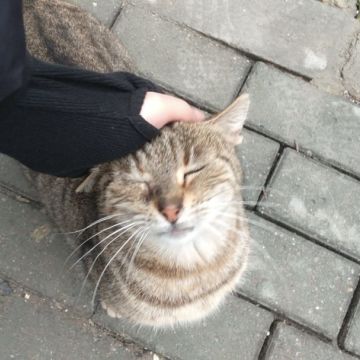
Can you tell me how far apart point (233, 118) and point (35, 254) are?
1.12 metres

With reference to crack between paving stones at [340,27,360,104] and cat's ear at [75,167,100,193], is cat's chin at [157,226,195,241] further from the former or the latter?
crack between paving stones at [340,27,360,104]

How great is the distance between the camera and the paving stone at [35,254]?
2.44 m

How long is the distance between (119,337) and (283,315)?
0.69 metres

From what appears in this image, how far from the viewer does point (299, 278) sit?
249 cm

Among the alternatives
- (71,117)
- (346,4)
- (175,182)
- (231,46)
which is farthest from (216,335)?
(346,4)

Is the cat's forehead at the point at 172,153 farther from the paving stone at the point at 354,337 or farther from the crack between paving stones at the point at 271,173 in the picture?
the paving stone at the point at 354,337

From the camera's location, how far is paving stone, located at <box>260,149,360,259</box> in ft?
8.38

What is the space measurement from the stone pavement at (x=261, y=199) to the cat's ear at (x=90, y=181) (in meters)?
0.64

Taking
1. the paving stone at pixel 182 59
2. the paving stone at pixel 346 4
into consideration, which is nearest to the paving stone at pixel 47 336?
the paving stone at pixel 182 59

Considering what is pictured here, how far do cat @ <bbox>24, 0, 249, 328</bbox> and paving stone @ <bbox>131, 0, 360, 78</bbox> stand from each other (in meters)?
0.55

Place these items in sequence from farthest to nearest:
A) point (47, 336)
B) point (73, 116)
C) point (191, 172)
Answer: point (47, 336) → point (191, 172) → point (73, 116)

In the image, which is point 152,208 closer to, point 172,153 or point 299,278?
point 172,153

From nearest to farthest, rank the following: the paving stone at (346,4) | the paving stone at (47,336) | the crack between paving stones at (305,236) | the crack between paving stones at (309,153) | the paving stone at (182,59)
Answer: the paving stone at (47,336), the crack between paving stones at (305,236), the crack between paving stones at (309,153), the paving stone at (182,59), the paving stone at (346,4)

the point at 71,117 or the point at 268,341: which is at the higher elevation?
the point at 71,117
